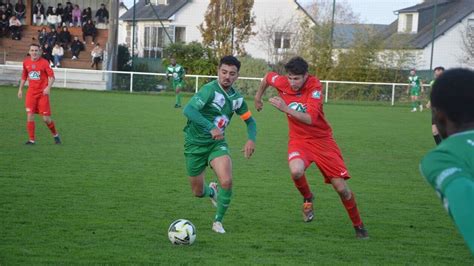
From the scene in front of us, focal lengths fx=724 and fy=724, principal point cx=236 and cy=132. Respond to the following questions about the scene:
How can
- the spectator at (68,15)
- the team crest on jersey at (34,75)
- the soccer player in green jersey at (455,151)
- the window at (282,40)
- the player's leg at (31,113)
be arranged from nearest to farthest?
the soccer player in green jersey at (455,151), the player's leg at (31,113), the team crest on jersey at (34,75), the spectator at (68,15), the window at (282,40)

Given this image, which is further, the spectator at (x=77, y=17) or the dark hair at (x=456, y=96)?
the spectator at (x=77, y=17)

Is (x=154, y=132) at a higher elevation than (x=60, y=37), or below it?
below

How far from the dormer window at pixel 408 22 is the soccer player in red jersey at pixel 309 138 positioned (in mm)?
41755

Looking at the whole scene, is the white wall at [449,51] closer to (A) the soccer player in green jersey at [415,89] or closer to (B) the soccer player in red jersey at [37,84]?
(A) the soccer player in green jersey at [415,89]

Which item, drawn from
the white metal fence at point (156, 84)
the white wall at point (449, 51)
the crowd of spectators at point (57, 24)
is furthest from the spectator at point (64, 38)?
the white wall at point (449, 51)

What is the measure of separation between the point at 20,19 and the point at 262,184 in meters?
32.3

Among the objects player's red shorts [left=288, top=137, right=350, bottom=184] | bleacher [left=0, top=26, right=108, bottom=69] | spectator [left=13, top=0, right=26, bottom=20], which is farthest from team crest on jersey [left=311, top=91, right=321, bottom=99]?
spectator [left=13, top=0, right=26, bottom=20]

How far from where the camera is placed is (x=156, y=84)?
108 feet

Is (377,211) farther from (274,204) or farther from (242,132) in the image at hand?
(242,132)

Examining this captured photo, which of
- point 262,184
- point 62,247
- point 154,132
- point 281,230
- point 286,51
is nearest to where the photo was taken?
point 62,247

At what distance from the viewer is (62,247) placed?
6.25 meters

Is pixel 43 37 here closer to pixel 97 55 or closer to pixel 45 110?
pixel 97 55

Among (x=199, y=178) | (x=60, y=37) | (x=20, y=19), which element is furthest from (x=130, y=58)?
(x=199, y=178)

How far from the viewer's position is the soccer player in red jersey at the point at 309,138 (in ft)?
23.8
